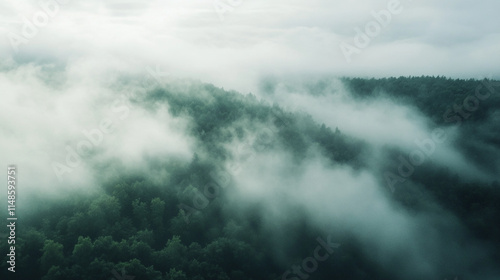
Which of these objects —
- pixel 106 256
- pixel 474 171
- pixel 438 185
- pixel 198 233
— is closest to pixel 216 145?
pixel 198 233
